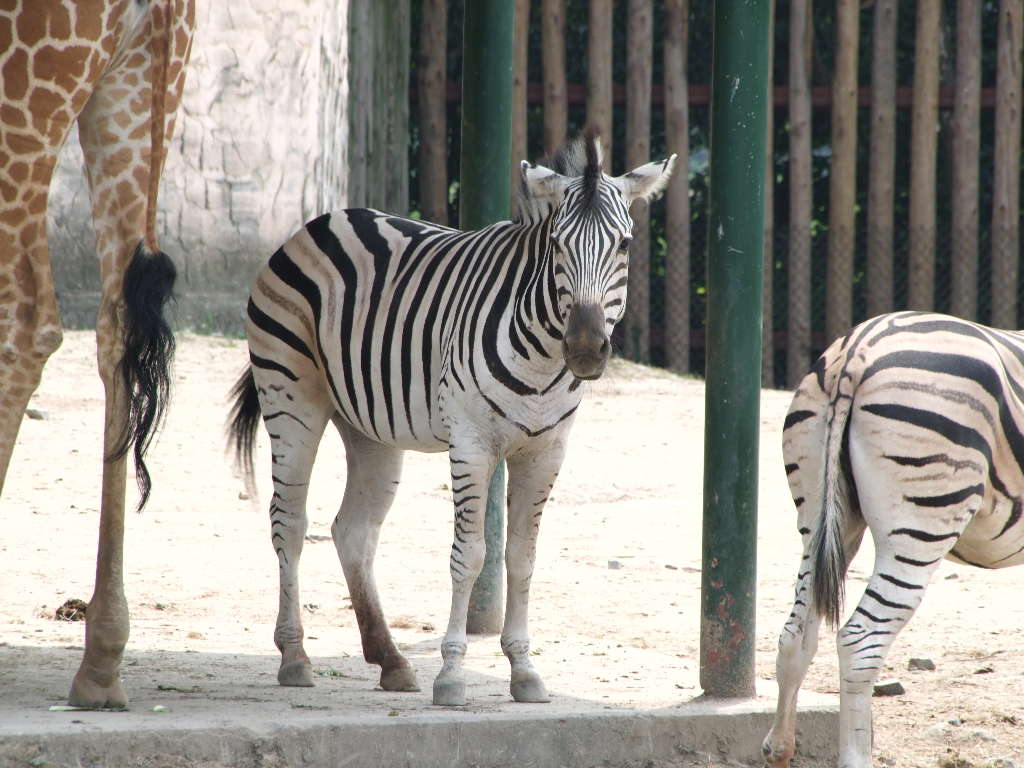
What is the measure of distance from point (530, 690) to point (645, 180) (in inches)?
64.0

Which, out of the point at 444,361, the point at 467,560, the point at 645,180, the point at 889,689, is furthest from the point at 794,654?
the point at 645,180

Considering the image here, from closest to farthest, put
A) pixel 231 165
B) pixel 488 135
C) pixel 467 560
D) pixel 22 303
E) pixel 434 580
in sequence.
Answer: pixel 22 303 → pixel 467 560 → pixel 488 135 → pixel 434 580 → pixel 231 165

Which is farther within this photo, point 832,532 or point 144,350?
point 144,350

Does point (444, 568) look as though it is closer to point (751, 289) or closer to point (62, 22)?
point (751, 289)

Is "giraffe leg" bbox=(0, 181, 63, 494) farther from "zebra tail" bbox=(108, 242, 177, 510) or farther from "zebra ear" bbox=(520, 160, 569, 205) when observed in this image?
"zebra ear" bbox=(520, 160, 569, 205)

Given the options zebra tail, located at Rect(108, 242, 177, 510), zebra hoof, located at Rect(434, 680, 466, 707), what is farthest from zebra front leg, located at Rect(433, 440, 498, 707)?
zebra tail, located at Rect(108, 242, 177, 510)

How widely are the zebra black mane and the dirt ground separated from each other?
5.09ft

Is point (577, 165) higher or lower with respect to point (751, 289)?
higher

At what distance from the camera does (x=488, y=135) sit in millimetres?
5738

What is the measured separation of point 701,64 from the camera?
44.2ft

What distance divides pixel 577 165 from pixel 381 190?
27.4ft

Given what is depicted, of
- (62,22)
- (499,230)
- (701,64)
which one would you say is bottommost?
(499,230)

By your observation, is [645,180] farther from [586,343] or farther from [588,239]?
[586,343]

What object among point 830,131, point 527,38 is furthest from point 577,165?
point 830,131
